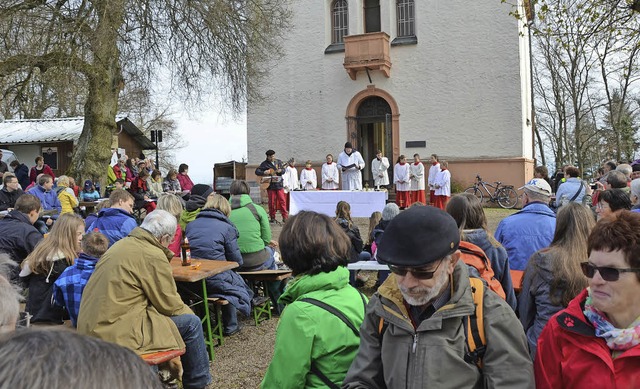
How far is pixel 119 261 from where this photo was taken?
169 inches

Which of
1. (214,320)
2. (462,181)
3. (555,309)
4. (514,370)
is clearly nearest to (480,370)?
(514,370)

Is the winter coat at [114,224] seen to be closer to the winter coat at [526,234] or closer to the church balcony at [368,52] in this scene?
the winter coat at [526,234]

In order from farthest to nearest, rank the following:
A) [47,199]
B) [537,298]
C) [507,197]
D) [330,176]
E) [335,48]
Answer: [335,48]
[507,197]
[330,176]
[47,199]
[537,298]

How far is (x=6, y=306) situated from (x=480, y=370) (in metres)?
1.78

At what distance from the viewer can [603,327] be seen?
7.27ft

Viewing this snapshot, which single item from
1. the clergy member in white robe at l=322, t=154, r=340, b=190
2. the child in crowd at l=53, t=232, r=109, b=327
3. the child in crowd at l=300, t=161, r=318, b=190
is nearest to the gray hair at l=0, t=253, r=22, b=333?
the child in crowd at l=53, t=232, r=109, b=327

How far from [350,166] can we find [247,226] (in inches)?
522

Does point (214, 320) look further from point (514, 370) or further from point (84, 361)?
point (84, 361)

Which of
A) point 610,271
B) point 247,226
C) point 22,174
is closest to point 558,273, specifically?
point 610,271

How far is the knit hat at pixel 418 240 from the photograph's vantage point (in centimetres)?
221

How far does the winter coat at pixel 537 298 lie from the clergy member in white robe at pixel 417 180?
1698 cm

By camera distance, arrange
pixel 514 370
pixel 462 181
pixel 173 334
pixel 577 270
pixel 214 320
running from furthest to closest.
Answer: pixel 462 181, pixel 214 320, pixel 173 334, pixel 577 270, pixel 514 370

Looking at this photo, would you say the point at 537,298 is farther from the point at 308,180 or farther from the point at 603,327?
the point at 308,180

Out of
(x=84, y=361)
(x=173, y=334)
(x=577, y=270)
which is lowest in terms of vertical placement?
(x=173, y=334)
